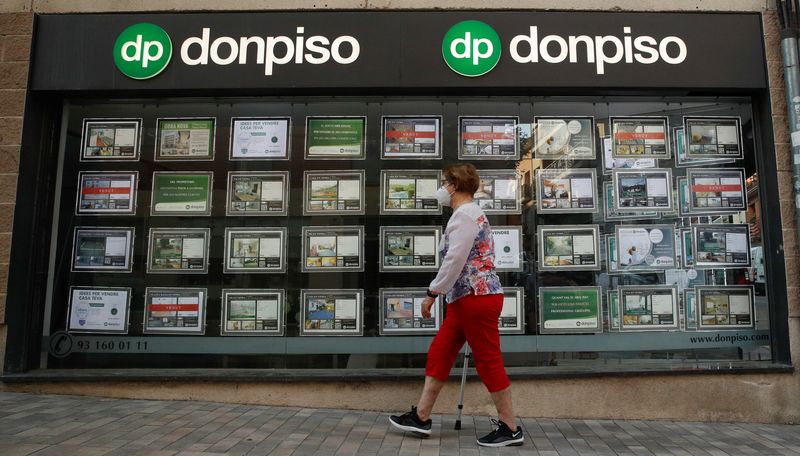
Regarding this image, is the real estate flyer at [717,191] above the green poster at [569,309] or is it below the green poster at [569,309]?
above

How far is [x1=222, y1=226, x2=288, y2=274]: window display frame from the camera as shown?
5035 mm

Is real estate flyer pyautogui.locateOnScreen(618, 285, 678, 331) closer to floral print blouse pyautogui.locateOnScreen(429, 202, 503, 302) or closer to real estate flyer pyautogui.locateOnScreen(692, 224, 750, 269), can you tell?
real estate flyer pyautogui.locateOnScreen(692, 224, 750, 269)

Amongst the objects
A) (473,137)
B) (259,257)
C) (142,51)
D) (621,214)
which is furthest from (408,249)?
(142,51)

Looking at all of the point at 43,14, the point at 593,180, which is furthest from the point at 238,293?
the point at 593,180

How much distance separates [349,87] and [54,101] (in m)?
2.94

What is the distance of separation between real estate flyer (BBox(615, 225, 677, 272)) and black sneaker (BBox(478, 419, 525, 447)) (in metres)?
2.19

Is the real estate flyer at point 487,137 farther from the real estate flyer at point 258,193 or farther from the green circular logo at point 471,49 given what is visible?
the real estate flyer at point 258,193

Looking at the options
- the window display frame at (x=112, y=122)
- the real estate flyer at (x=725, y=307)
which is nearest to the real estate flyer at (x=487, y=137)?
the real estate flyer at (x=725, y=307)

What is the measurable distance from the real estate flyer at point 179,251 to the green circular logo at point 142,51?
4.99 feet

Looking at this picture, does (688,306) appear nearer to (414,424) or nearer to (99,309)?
(414,424)

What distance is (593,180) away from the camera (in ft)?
16.8

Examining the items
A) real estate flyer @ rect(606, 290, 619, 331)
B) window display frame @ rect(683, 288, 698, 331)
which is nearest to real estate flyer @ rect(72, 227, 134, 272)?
real estate flyer @ rect(606, 290, 619, 331)

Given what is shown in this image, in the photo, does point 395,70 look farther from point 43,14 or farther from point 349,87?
point 43,14

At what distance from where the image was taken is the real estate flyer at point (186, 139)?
522 cm
